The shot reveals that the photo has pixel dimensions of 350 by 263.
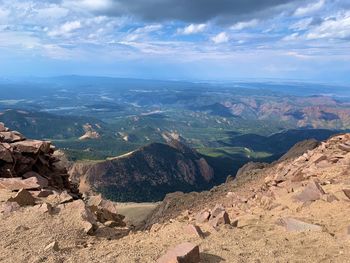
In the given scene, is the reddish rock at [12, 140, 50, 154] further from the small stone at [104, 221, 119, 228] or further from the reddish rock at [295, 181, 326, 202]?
the reddish rock at [295, 181, 326, 202]

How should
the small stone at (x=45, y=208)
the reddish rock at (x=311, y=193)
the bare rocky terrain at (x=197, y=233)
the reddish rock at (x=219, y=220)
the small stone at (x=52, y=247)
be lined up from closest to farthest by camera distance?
1. the bare rocky terrain at (x=197, y=233)
2. the small stone at (x=52, y=247)
3. the reddish rock at (x=219, y=220)
4. the small stone at (x=45, y=208)
5. the reddish rock at (x=311, y=193)

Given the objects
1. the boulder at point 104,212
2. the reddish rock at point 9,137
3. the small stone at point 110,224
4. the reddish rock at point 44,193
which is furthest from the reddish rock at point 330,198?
the reddish rock at point 9,137

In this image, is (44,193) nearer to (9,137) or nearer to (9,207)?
(9,207)

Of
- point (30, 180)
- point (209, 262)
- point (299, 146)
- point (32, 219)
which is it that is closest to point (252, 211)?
point (209, 262)

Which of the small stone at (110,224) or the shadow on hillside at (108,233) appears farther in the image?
the small stone at (110,224)

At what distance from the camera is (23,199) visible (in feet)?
72.7

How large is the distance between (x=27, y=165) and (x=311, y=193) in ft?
68.1

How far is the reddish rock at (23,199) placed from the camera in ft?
71.8

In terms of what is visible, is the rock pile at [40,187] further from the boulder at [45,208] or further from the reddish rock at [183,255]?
the reddish rock at [183,255]

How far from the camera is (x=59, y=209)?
21016mm

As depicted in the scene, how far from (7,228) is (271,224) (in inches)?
471

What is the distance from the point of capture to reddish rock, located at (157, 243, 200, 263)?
44.0 feet

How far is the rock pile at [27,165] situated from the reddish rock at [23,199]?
332 centimetres

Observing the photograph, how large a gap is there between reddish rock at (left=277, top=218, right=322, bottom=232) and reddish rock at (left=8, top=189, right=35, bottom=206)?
514 inches
